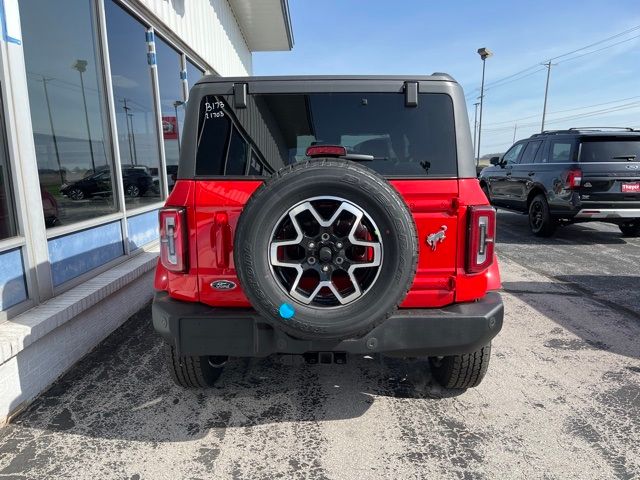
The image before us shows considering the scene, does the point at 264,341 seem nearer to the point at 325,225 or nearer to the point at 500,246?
the point at 325,225

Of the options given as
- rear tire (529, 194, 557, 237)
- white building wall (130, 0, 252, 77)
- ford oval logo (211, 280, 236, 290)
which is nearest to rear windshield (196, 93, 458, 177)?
ford oval logo (211, 280, 236, 290)

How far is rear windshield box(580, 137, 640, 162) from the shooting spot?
7270 mm

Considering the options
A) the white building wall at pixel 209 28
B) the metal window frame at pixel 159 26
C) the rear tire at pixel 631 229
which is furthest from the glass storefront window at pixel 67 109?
the rear tire at pixel 631 229

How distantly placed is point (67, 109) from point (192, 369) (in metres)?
3.09

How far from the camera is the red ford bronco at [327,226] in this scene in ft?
7.06

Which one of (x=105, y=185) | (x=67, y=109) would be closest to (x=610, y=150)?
(x=105, y=185)

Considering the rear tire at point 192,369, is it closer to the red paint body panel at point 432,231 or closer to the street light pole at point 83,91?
the red paint body panel at point 432,231

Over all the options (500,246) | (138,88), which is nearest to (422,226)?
(138,88)

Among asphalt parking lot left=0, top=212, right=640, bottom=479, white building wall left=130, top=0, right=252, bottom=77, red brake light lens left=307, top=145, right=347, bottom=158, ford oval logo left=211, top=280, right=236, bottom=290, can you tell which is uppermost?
white building wall left=130, top=0, right=252, bottom=77

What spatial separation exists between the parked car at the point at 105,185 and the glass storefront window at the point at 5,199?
0.86 metres

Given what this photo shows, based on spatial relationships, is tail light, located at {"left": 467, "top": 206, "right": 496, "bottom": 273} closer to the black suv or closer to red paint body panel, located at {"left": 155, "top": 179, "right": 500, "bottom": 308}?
red paint body panel, located at {"left": 155, "top": 179, "right": 500, "bottom": 308}

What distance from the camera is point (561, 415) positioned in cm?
270

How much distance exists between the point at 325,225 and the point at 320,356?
0.78m

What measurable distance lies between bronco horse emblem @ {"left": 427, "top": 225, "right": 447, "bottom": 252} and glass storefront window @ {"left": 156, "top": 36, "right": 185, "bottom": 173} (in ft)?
17.1
